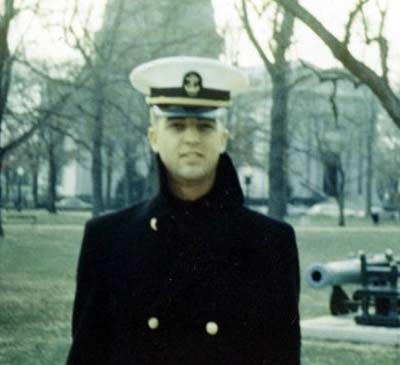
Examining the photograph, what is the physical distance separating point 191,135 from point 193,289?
19.3 inches

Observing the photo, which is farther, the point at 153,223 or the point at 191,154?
the point at 153,223

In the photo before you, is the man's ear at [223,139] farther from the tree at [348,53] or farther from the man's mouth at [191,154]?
the tree at [348,53]

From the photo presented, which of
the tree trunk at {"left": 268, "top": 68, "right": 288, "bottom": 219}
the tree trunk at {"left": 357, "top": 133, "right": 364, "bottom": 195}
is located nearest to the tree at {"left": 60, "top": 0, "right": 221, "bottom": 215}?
the tree trunk at {"left": 268, "top": 68, "right": 288, "bottom": 219}

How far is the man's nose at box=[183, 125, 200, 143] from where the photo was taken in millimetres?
3330

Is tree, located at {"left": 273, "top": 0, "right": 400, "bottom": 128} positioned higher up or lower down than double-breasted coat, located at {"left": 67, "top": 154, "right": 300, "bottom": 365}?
higher up

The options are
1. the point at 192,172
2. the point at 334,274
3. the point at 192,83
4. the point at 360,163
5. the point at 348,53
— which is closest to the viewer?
the point at 192,172

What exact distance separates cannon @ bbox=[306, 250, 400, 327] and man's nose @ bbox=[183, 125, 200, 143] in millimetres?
9702

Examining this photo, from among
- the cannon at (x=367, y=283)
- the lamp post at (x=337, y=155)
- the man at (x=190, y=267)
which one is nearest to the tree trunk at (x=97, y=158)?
the cannon at (x=367, y=283)

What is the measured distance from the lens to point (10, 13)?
16.7 metres

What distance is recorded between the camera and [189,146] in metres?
3.32

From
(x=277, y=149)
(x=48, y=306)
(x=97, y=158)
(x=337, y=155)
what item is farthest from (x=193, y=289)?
(x=337, y=155)

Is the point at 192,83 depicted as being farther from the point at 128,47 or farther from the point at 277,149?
the point at 128,47

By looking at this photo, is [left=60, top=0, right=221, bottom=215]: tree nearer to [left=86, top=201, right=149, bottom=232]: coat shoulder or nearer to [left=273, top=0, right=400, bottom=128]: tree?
[left=273, top=0, right=400, bottom=128]: tree

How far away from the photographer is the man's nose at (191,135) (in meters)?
3.33
